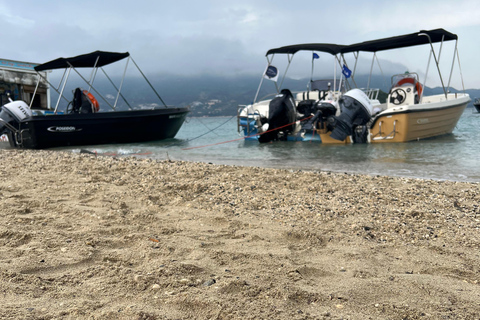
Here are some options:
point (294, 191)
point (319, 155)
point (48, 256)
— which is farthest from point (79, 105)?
point (48, 256)

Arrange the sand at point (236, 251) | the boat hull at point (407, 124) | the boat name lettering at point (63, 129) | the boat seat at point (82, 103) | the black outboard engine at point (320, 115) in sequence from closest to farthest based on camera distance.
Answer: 1. the sand at point (236, 251)
2. the boat hull at point (407, 124)
3. the boat name lettering at point (63, 129)
4. the black outboard engine at point (320, 115)
5. the boat seat at point (82, 103)

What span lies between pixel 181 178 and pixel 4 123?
11.4 m

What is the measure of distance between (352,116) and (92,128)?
966 centimetres

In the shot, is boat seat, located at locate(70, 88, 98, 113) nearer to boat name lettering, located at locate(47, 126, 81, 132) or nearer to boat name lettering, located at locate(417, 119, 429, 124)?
boat name lettering, located at locate(47, 126, 81, 132)

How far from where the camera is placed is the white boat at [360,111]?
13805 mm

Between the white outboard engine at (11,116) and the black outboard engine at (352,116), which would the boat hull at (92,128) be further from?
the black outboard engine at (352,116)

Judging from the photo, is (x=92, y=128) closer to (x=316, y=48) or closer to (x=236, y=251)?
(x=316, y=48)

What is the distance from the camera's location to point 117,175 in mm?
5820

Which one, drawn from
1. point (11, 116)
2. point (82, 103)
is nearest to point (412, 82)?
point (82, 103)

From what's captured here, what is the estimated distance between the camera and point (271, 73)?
16.9 meters

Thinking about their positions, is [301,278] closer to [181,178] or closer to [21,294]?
[21,294]

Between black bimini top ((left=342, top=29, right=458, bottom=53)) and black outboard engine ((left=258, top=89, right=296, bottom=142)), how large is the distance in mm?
3140

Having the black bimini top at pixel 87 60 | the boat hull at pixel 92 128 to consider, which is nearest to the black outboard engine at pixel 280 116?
the boat hull at pixel 92 128

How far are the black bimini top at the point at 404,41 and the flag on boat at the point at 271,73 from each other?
2933mm
